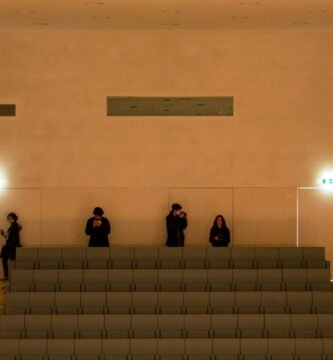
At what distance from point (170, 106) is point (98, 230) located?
216 centimetres

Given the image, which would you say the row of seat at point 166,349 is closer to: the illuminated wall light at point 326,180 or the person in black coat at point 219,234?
the person in black coat at point 219,234

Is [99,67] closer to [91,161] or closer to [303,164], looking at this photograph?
[91,161]

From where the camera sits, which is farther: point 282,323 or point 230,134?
point 230,134

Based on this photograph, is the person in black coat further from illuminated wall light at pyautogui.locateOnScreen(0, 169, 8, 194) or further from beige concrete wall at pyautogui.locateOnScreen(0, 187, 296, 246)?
illuminated wall light at pyautogui.locateOnScreen(0, 169, 8, 194)

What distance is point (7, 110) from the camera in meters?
12.1

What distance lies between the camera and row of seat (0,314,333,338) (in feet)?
32.1

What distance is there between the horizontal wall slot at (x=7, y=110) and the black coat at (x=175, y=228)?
281 centimetres

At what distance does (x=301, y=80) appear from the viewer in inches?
479

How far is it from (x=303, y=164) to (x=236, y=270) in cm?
228

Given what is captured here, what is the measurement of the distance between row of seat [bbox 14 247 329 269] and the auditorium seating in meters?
0.01

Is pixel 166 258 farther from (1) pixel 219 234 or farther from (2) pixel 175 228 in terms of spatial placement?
(1) pixel 219 234

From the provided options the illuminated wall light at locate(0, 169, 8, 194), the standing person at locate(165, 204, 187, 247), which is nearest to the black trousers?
the illuminated wall light at locate(0, 169, 8, 194)

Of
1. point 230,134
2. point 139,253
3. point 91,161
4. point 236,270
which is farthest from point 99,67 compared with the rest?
point 236,270

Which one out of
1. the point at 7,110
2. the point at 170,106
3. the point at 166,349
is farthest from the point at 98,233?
the point at 166,349
